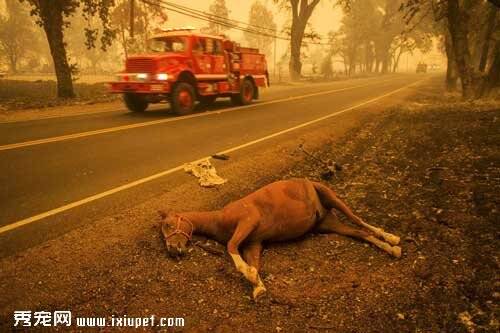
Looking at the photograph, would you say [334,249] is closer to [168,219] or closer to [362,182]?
[168,219]

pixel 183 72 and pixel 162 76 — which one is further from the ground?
pixel 183 72

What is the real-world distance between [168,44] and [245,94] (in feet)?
14.7

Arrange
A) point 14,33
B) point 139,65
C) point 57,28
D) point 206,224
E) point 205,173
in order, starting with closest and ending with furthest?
point 206,224 < point 205,173 < point 139,65 < point 57,28 < point 14,33

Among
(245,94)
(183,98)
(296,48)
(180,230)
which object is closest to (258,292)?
(180,230)

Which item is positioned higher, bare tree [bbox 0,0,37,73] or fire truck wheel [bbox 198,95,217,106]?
bare tree [bbox 0,0,37,73]

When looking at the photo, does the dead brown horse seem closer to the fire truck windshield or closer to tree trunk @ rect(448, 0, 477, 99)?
the fire truck windshield

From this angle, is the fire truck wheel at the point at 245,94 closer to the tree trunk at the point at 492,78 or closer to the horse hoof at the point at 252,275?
the tree trunk at the point at 492,78

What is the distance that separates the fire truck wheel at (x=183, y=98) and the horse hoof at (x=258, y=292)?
10.7 m

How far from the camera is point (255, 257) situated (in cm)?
388

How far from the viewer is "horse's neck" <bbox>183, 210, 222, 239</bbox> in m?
4.25

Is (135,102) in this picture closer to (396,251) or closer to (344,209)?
(344,209)

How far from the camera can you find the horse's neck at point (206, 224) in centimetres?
425

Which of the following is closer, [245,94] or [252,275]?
[252,275]

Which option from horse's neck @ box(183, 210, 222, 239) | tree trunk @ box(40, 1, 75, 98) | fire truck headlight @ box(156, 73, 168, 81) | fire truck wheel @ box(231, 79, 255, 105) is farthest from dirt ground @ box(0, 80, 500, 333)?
tree trunk @ box(40, 1, 75, 98)
